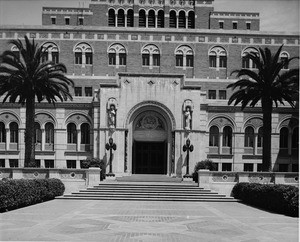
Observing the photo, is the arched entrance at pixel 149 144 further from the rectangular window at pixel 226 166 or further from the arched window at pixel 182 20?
the arched window at pixel 182 20

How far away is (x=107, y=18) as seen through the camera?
5466 centimetres

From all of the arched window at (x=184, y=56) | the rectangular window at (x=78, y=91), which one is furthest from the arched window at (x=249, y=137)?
the rectangular window at (x=78, y=91)

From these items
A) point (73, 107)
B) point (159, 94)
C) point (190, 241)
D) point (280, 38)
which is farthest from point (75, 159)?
point (190, 241)

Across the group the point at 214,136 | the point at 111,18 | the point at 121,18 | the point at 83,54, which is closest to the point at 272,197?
the point at 214,136

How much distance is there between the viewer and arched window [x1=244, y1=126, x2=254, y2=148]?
45.7 m

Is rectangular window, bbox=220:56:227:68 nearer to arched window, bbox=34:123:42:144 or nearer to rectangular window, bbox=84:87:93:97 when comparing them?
rectangular window, bbox=84:87:93:97

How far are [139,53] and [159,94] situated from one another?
9487 millimetres

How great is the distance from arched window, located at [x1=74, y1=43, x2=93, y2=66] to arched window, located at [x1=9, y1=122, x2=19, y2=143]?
369 inches

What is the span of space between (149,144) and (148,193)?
14.1 metres

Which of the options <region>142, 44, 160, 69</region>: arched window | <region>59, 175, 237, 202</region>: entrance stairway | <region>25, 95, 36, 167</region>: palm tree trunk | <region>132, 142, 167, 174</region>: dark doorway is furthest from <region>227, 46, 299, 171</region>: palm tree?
<region>25, 95, 36, 167</region>: palm tree trunk

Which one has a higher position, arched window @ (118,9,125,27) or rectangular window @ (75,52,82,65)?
arched window @ (118,9,125,27)

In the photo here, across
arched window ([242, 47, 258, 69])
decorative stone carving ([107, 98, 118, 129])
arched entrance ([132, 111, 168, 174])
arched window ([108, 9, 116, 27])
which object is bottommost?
arched entrance ([132, 111, 168, 174])

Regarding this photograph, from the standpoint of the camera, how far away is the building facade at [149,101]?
42.1 metres

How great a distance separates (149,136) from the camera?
4341 cm
